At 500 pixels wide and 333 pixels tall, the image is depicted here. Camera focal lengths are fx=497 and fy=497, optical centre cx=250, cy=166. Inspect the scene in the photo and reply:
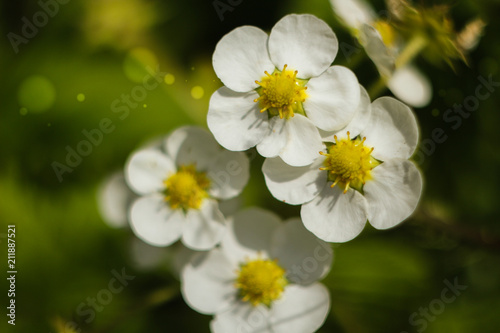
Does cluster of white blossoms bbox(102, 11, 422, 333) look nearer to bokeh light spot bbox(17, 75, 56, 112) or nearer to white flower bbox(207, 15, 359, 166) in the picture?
white flower bbox(207, 15, 359, 166)

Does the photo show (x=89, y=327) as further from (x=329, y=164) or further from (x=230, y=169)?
(x=329, y=164)

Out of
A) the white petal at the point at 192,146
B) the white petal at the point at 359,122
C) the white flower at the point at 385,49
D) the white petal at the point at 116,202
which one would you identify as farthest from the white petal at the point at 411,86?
the white petal at the point at 116,202

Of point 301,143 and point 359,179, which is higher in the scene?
point 301,143

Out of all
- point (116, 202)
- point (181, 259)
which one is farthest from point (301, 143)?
point (116, 202)

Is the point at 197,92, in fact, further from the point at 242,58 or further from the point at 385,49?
the point at 385,49

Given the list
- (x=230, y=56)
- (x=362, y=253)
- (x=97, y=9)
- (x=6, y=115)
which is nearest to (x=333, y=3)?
(x=230, y=56)

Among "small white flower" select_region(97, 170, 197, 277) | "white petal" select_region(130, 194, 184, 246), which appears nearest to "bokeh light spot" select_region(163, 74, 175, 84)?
"small white flower" select_region(97, 170, 197, 277)
